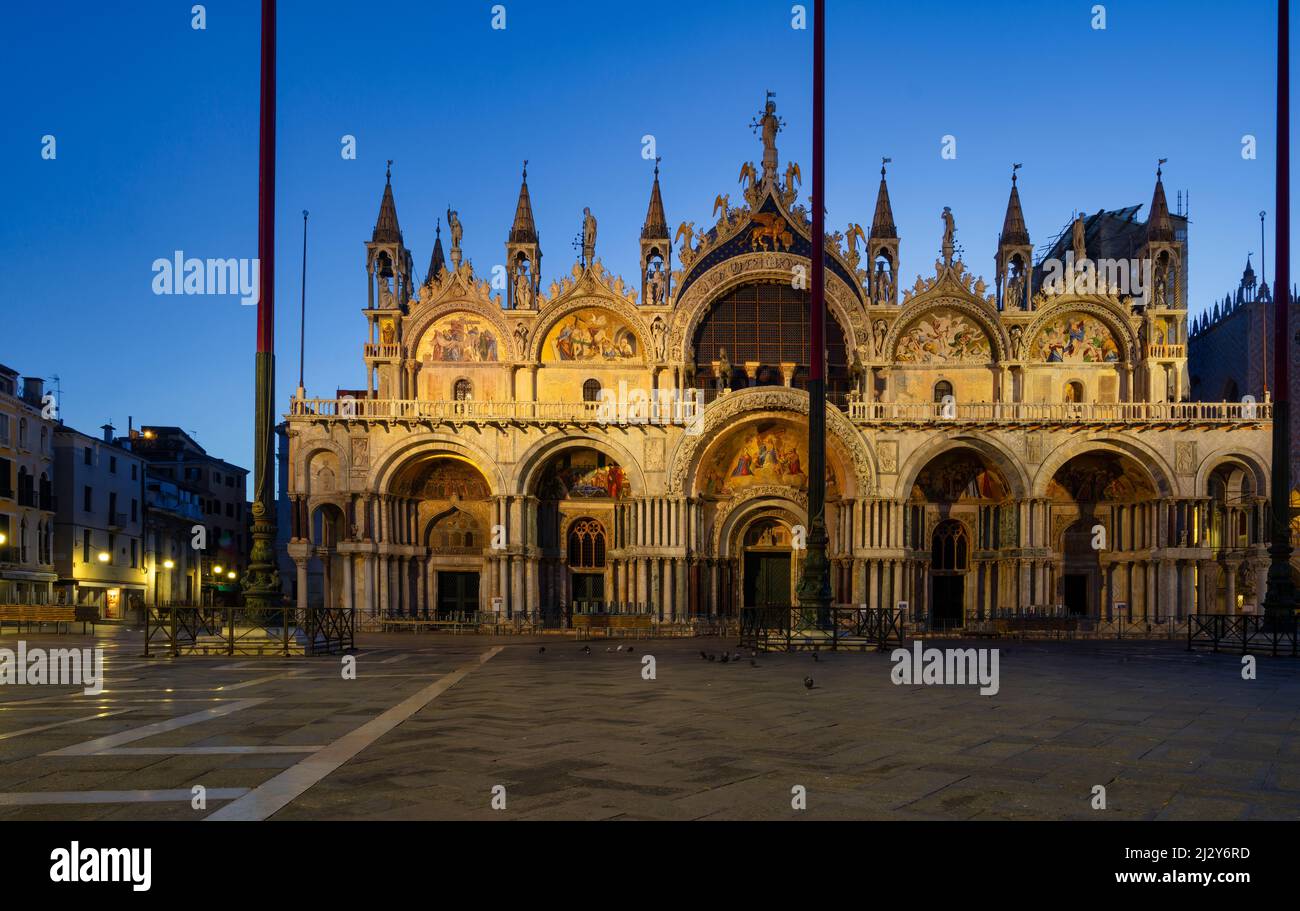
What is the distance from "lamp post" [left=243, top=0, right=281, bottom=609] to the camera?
801 inches

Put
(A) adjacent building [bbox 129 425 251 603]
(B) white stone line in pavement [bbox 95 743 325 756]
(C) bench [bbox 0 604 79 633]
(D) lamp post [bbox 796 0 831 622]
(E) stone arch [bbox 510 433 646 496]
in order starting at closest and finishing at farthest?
(B) white stone line in pavement [bbox 95 743 325 756] < (D) lamp post [bbox 796 0 831 622] < (C) bench [bbox 0 604 79 633] < (E) stone arch [bbox 510 433 646 496] < (A) adjacent building [bbox 129 425 251 603]

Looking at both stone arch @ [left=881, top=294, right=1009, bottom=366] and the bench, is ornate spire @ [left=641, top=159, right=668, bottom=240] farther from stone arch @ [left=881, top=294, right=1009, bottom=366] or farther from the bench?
the bench

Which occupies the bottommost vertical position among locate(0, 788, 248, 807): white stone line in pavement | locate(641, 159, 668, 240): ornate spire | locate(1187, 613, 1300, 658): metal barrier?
locate(1187, 613, 1300, 658): metal barrier

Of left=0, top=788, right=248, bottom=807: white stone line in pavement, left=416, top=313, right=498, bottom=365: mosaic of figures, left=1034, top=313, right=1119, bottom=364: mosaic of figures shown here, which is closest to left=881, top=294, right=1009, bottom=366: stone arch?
left=1034, top=313, right=1119, bottom=364: mosaic of figures

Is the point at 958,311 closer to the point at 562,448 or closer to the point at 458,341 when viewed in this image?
the point at 562,448

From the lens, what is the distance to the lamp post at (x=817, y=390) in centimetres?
2214

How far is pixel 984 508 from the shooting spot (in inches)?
1635

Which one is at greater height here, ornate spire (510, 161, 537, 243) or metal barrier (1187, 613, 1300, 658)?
ornate spire (510, 161, 537, 243)

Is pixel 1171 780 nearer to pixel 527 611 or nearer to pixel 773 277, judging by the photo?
pixel 527 611

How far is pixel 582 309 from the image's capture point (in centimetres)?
4178

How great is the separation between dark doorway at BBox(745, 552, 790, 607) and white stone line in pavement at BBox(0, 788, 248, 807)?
36193mm

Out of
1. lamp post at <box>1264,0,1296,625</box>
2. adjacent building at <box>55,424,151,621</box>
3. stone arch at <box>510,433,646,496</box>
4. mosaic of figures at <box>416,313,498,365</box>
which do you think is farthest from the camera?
adjacent building at <box>55,424,151,621</box>

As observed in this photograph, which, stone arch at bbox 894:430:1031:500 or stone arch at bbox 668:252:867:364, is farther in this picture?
stone arch at bbox 668:252:867:364

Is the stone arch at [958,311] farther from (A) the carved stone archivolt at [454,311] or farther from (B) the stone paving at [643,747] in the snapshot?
(B) the stone paving at [643,747]
